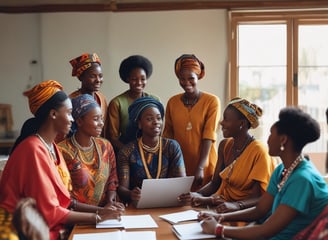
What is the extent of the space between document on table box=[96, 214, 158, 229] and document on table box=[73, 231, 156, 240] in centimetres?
10

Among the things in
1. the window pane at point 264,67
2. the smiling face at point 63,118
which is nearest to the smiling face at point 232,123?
the smiling face at point 63,118

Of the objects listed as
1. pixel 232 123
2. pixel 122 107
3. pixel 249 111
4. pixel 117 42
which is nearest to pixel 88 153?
pixel 122 107

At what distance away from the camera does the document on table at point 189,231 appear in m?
2.12

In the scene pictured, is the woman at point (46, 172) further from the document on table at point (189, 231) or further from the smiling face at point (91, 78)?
the smiling face at point (91, 78)

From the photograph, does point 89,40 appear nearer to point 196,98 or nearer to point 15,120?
point 15,120

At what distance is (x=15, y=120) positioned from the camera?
16.2 ft

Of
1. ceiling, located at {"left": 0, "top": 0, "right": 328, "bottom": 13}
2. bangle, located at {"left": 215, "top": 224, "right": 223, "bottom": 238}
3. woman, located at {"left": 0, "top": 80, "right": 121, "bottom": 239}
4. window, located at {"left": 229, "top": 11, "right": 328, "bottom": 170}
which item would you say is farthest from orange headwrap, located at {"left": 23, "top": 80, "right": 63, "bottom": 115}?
window, located at {"left": 229, "top": 11, "right": 328, "bottom": 170}

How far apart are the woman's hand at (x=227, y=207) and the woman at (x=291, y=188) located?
0.21m

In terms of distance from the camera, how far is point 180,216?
2.44 metres

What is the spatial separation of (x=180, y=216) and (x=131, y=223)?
28 cm

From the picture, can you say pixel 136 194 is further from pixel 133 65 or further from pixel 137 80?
pixel 133 65

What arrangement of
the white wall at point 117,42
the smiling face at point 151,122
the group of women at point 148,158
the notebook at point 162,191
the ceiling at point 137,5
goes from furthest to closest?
the white wall at point 117,42 < the ceiling at point 137,5 < the smiling face at point 151,122 < the notebook at point 162,191 < the group of women at point 148,158

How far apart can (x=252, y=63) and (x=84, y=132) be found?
2731mm

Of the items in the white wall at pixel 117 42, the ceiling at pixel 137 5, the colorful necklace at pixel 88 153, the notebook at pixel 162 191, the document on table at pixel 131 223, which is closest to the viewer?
the document on table at pixel 131 223
